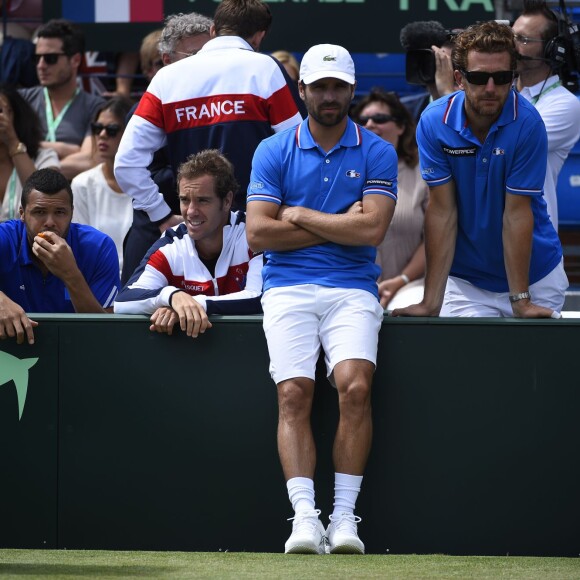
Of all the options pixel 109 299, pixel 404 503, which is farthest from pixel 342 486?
pixel 109 299

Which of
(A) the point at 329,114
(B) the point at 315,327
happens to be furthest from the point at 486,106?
(B) the point at 315,327

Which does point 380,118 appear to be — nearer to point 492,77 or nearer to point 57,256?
point 492,77

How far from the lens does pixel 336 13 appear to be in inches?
314

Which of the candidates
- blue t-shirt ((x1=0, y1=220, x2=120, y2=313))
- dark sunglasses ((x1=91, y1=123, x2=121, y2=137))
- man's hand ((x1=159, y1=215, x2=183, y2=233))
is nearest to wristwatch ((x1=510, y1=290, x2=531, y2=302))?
→ man's hand ((x1=159, y1=215, x2=183, y2=233))

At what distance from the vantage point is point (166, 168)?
652cm

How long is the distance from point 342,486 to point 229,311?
0.91 metres

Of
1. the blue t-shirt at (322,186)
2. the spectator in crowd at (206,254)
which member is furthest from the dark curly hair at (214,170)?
the blue t-shirt at (322,186)

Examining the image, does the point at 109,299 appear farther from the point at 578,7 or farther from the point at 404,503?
the point at 578,7

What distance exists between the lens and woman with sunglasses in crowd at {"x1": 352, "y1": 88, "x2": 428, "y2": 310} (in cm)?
771

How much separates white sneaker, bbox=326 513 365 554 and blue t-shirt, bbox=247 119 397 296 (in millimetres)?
948

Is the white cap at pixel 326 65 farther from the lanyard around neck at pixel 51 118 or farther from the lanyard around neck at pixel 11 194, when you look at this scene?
the lanyard around neck at pixel 51 118

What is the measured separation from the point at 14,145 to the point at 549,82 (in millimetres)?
3106

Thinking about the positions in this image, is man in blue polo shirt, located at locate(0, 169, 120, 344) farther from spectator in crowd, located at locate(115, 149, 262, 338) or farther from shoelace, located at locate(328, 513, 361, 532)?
shoelace, located at locate(328, 513, 361, 532)

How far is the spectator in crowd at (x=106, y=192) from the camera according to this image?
769 centimetres
